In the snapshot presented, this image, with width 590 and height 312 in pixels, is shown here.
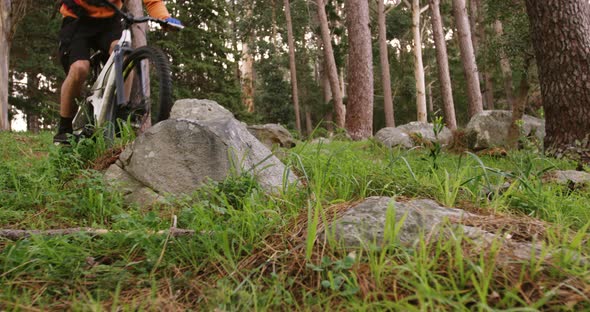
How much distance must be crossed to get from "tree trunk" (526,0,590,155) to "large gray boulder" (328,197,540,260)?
4.23 m

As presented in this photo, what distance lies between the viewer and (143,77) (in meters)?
3.43

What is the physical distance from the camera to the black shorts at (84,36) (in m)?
3.65

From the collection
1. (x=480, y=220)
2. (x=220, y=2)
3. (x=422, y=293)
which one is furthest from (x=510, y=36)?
(x=220, y=2)

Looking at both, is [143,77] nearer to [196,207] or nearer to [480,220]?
[196,207]

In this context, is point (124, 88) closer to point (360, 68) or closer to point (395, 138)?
point (395, 138)

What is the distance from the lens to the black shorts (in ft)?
12.0

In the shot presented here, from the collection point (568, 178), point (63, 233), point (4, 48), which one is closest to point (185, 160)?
point (63, 233)

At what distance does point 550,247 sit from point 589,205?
4.21 ft

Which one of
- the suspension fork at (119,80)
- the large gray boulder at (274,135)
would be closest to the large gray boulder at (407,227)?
the suspension fork at (119,80)

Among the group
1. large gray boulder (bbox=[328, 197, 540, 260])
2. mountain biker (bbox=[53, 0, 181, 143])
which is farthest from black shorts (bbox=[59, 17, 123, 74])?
large gray boulder (bbox=[328, 197, 540, 260])

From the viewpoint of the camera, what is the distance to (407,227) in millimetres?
1613

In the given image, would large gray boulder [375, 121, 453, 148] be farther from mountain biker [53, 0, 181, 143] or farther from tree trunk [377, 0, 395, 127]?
tree trunk [377, 0, 395, 127]

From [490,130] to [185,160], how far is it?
6498mm

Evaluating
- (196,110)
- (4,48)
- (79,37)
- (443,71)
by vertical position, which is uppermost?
(4,48)
